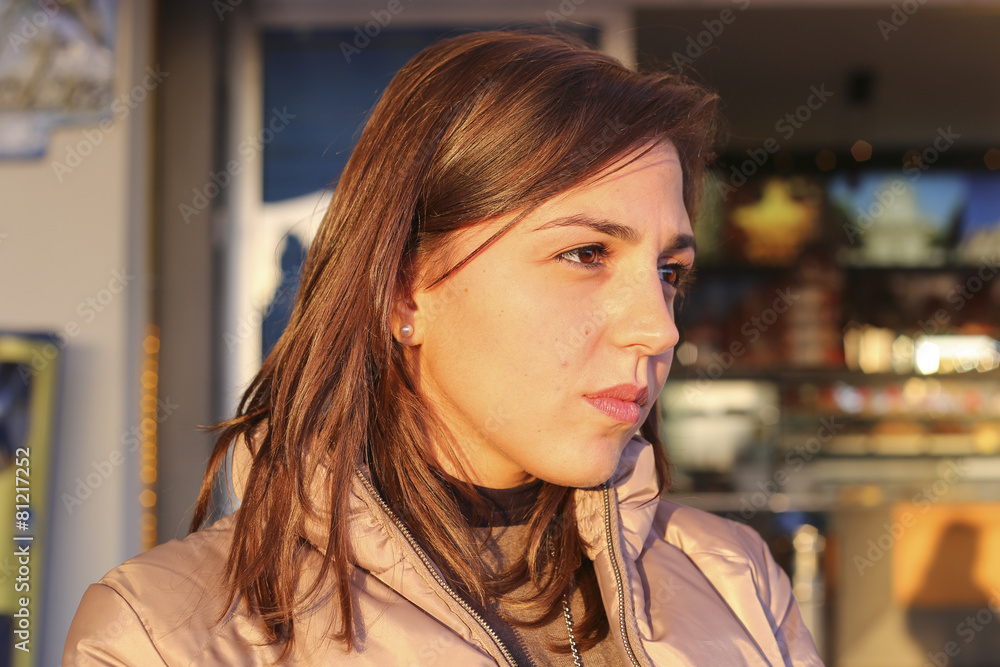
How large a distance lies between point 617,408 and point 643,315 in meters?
0.12

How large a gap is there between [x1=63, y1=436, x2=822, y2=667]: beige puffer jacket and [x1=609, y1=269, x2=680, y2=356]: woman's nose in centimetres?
23

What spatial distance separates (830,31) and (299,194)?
83.0 inches

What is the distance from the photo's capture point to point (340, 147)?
277 centimetres

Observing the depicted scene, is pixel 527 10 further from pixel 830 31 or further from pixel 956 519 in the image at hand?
pixel 956 519

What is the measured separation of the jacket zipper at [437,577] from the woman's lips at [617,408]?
263 millimetres

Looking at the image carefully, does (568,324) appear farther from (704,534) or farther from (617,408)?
(704,534)

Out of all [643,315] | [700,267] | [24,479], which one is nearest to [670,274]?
[643,315]

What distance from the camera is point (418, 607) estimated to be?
3.03ft

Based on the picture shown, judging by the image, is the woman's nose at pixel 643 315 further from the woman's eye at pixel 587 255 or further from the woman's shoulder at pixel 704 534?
the woman's shoulder at pixel 704 534

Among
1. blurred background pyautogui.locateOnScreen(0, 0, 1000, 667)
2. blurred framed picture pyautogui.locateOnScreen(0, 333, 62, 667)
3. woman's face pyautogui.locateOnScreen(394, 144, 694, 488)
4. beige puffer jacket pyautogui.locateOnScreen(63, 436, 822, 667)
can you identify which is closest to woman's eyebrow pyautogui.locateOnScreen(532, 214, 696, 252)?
woman's face pyautogui.locateOnScreen(394, 144, 694, 488)

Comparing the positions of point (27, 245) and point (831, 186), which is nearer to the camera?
point (27, 245)

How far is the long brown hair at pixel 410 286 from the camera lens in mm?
958

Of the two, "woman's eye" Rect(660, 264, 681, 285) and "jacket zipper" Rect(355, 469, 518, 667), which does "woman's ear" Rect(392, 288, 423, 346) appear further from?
"woman's eye" Rect(660, 264, 681, 285)

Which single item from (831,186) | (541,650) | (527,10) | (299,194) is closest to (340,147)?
(299,194)
